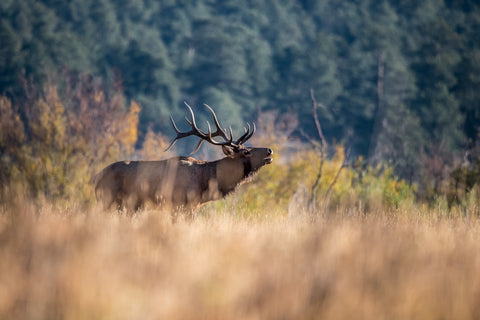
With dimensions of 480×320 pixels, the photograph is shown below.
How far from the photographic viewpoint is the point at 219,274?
14.3ft

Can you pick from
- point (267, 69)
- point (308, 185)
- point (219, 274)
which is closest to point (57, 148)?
point (308, 185)

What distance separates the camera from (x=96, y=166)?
1828 centimetres

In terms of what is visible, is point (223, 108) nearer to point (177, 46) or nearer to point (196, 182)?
point (177, 46)

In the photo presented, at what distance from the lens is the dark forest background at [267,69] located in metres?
46.5

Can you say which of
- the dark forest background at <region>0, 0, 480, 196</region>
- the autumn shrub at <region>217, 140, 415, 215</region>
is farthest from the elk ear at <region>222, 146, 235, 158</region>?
the dark forest background at <region>0, 0, 480, 196</region>

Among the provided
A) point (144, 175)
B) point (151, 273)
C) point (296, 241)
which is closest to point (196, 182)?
point (144, 175)

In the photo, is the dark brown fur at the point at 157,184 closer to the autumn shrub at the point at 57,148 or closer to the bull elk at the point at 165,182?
the bull elk at the point at 165,182

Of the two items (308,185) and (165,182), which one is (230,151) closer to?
(165,182)

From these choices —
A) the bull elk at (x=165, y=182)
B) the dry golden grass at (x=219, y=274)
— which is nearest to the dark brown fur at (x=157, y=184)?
the bull elk at (x=165, y=182)

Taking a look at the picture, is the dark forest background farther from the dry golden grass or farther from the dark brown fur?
the dry golden grass

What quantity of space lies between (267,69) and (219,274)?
178 ft

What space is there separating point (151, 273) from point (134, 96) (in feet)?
153

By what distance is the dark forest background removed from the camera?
153 ft

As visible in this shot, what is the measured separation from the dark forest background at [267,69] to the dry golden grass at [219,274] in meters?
32.9
